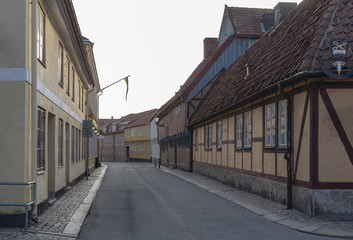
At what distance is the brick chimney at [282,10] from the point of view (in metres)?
20.8

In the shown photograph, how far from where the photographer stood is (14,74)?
8.50 metres

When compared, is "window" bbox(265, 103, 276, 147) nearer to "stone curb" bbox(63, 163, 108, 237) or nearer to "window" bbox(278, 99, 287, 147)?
"window" bbox(278, 99, 287, 147)

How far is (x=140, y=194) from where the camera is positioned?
15641 mm

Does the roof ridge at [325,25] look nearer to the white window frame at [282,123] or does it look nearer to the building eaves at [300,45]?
the building eaves at [300,45]

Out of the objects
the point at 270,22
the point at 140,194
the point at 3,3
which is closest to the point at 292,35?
the point at 140,194

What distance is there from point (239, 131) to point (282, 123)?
191 inches

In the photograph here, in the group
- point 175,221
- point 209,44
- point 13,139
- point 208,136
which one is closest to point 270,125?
point 175,221

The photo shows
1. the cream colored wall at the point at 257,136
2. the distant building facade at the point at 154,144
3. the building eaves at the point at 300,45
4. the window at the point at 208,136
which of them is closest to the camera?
the building eaves at the point at 300,45

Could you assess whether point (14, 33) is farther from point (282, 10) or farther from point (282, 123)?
point (282, 10)

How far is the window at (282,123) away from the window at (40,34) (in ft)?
21.4

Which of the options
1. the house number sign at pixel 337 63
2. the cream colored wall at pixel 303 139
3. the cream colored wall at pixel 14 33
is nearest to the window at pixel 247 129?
the cream colored wall at pixel 303 139

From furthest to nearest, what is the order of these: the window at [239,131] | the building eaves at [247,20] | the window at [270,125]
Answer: the building eaves at [247,20]
the window at [239,131]
the window at [270,125]

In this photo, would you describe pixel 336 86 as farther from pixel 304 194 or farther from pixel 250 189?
pixel 250 189

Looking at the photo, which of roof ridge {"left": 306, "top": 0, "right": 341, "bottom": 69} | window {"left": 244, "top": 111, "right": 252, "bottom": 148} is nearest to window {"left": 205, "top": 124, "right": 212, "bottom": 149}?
window {"left": 244, "top": 111, "right": 252, "bottom": 148}
